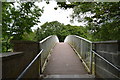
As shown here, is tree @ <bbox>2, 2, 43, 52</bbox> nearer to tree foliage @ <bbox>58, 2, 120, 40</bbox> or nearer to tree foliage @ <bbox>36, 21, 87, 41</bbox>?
tree foliage @ <bbox>58, 2, 120, 40</bbox>

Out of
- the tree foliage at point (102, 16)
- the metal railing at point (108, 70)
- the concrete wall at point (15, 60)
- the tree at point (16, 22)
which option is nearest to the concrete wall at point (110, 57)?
the metal railing at point (108, 70)

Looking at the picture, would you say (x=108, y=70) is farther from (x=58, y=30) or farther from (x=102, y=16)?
(x=58, y=30)

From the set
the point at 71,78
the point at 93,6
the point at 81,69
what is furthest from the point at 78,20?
the point at 71,78

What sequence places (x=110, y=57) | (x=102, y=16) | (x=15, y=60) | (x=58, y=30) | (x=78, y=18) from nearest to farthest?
(x=15, y=60), (x=110, y=57), (x=102, y=16), (x=78, y=18), (x=58, y=30)

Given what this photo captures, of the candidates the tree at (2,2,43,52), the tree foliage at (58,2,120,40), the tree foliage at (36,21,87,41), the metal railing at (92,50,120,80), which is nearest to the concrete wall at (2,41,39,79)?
the metal railing at (92,50,120,80)

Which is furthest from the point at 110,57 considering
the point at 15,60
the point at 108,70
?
the point at 15,60

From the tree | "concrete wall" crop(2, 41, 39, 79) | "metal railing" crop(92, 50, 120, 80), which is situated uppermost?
the tree

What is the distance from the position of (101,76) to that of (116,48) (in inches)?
54.9

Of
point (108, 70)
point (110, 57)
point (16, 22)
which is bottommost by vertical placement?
point (108, 70)

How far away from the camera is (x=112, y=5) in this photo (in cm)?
793

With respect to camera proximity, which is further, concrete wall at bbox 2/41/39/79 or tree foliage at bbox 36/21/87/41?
tree foliage at bbox 36/21/87/41

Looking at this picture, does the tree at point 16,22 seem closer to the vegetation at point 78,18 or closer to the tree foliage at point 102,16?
the vegetation at point 78,18

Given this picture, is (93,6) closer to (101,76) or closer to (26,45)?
(101,76)

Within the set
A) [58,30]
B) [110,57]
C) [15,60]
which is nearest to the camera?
[15,60]
